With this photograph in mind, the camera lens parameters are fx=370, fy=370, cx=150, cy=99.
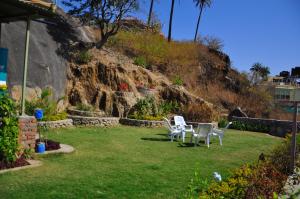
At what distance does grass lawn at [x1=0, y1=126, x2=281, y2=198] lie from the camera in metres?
5.98

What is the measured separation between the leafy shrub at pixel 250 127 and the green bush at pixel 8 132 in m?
15.0

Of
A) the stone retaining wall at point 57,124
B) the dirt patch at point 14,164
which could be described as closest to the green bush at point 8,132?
the dirt patch at point 14,164

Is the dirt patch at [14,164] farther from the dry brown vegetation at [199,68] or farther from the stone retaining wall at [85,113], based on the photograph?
the dry brown vegetation at [199,68]

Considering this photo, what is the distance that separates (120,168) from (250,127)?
1368cm

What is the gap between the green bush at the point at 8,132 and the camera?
700 cm

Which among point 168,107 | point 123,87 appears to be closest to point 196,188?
point 168,107

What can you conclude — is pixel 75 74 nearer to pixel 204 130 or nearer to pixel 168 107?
pixel 168 107

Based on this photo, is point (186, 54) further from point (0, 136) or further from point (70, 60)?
point (0, 136)

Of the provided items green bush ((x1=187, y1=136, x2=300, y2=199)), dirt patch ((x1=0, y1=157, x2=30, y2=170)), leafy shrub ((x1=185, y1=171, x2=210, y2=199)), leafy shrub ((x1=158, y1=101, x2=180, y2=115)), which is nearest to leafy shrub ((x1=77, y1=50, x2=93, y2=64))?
leafy shrub ((x1=158, y1=101, x2=180, y2=115))

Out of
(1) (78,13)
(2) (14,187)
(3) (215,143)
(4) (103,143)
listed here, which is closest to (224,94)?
(1) (78,13)

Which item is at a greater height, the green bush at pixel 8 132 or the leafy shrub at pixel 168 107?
the leafy shrub at pixel 168 107

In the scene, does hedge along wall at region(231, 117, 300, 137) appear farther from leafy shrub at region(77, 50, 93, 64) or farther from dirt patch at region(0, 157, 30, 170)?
dirt patch at region(0, 157, 30, 170)

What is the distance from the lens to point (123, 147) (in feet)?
35.1

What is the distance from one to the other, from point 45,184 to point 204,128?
6768 millimetres
